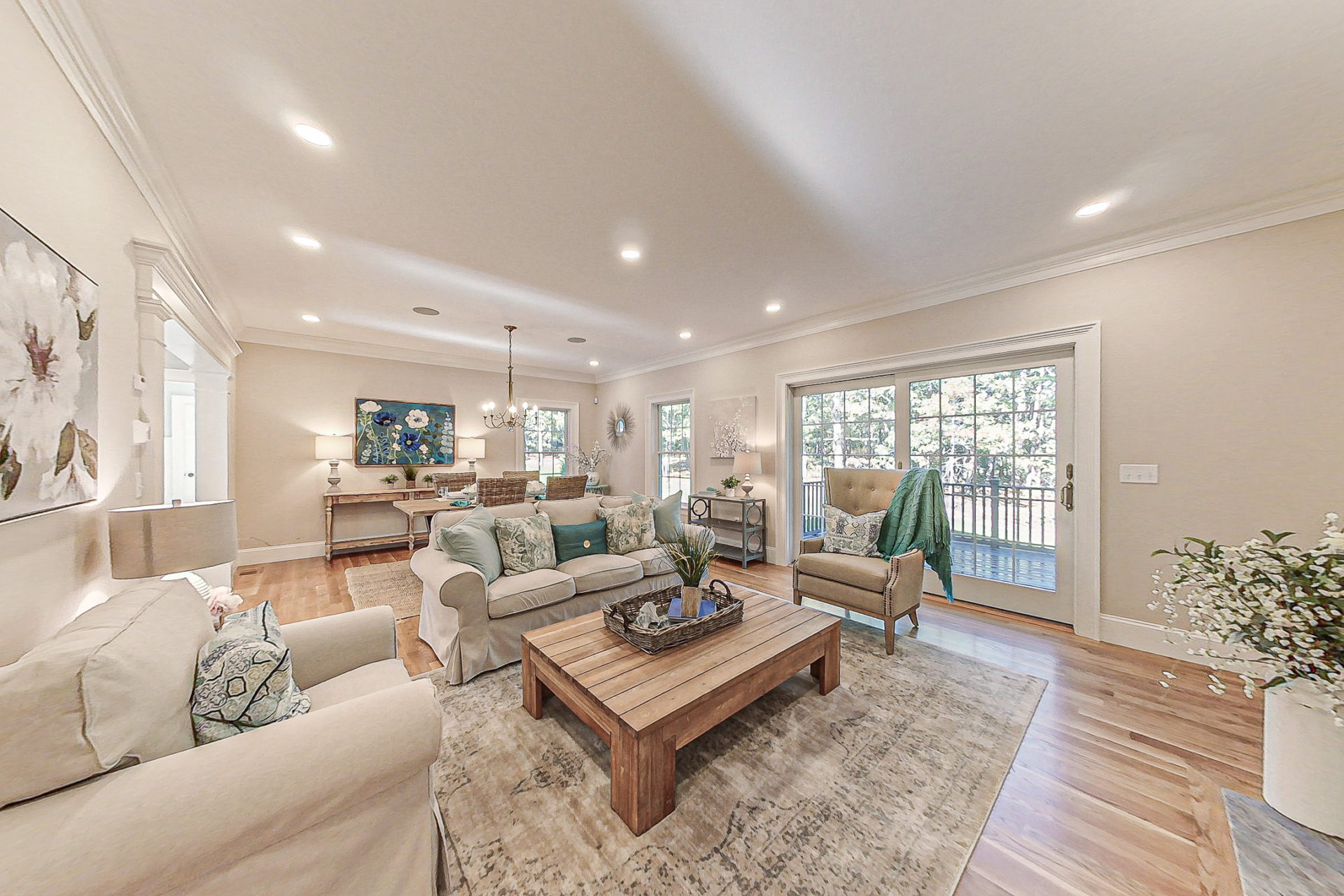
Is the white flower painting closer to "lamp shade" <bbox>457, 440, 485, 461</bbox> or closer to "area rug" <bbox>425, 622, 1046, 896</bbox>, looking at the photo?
"area rug" <bbox>425, 622, 1046, 896</bbox>

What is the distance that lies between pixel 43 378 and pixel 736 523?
461cm

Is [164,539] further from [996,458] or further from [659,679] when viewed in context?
[996,458]

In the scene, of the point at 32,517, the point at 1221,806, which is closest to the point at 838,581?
the point at 1221,806

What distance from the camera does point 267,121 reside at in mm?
1835

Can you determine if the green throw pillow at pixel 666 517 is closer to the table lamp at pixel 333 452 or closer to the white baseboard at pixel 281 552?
the table lamp at pixel 333 452

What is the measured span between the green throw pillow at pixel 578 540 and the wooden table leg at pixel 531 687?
1.02m

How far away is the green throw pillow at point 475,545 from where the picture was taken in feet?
8.57

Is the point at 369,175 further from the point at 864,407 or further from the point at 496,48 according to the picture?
the point at 864,407

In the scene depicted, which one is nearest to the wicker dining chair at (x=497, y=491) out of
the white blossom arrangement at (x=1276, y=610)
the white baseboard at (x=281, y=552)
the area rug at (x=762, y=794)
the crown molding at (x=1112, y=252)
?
the area rug at (x=762, y=794)

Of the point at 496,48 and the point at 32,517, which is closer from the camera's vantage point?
the point at 32,517

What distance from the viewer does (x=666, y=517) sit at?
374cm

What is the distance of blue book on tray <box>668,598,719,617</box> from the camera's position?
2.20m

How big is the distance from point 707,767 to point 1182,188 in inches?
143

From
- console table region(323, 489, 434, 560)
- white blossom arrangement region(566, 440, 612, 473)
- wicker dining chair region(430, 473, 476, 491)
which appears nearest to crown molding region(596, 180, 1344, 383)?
white blossom arrangement region(566, 440, 612, 473)
